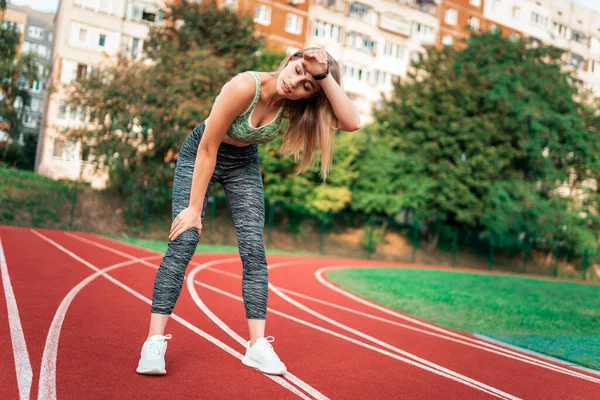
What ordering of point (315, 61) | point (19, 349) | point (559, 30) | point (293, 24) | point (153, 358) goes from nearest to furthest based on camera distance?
point (315, 61), point (153, 358), point (19, 349), point (293, 24), point (559, 30)

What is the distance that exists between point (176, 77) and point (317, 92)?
2095 centimetres

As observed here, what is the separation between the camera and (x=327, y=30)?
4094cm

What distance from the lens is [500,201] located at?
87.6 feet

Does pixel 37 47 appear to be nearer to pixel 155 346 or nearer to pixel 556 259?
pixel 556 259

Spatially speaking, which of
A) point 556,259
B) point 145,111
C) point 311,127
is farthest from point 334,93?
point 556,259

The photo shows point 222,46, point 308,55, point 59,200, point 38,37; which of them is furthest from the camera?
point 38,37

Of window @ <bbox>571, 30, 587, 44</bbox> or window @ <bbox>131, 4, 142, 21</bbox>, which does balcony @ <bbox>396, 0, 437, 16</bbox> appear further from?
window @ <bbox>131, 4, 142, 21</bbox>

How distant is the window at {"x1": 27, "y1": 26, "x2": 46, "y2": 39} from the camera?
64.5 meters

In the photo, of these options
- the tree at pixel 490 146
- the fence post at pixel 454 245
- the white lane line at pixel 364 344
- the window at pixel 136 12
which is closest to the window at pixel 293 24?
the window at pixel 136 12

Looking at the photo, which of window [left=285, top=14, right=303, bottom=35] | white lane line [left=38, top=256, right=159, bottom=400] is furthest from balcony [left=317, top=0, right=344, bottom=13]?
white lane line [left=38, top=256, right=159, bottom=400]

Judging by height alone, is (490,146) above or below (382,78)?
below

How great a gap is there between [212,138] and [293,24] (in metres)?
38.5

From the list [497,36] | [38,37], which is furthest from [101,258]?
[38,37]

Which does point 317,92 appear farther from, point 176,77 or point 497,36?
point 497,36
